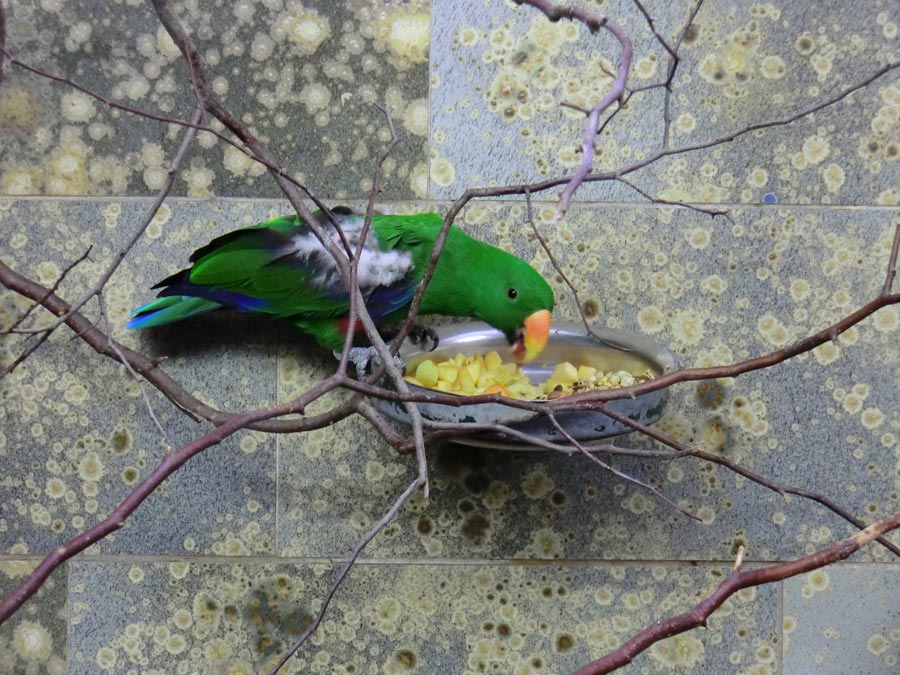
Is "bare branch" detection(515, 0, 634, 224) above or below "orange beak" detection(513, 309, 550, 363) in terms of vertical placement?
below

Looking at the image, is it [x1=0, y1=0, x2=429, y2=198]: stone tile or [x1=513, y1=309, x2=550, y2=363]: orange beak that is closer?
[x1=513, y1=309, x2=550, y2=363]: orange beak

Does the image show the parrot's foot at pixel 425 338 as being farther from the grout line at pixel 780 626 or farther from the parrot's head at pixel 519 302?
the grout line at pixel 780 626

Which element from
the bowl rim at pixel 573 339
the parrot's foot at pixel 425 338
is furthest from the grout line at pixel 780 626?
the parrot's foot at pixel 425 338

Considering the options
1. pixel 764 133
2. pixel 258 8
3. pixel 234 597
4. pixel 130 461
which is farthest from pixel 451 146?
pixel 234 597

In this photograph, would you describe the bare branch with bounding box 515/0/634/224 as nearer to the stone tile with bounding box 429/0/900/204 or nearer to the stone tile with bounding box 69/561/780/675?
the stone tile with bounding box 429/0/900/204

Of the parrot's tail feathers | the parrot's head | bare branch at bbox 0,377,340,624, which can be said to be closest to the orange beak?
the parrot's head

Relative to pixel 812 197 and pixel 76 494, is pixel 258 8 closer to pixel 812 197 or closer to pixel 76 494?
pixel 76 494
